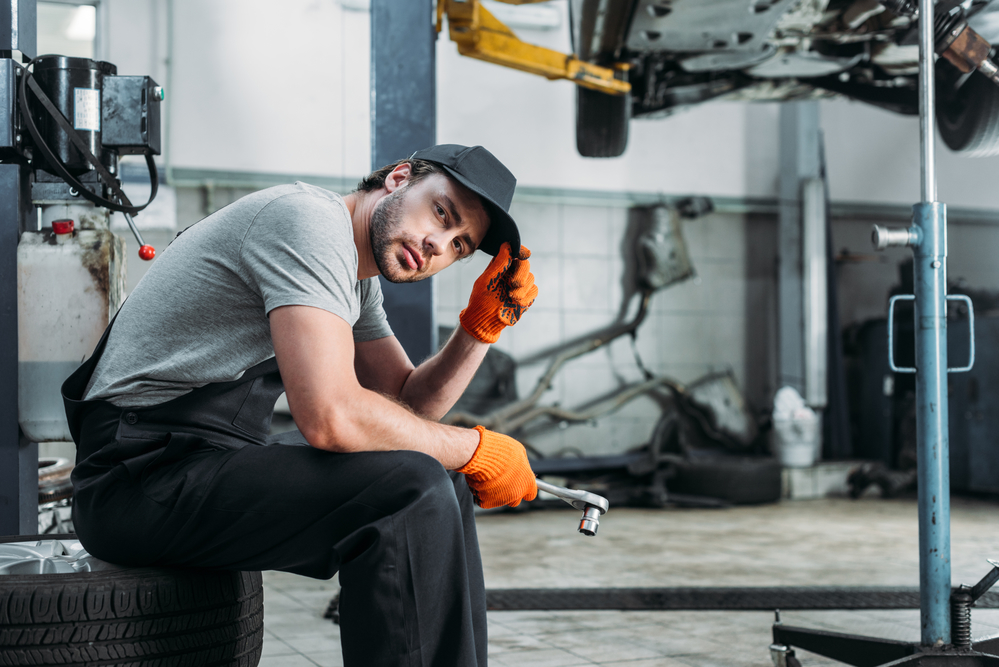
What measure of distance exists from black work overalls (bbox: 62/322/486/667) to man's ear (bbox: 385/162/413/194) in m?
0.40

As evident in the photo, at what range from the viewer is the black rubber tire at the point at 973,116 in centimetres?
331

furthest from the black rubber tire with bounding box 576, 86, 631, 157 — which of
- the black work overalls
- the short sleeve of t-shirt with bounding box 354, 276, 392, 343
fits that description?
the black work overalls

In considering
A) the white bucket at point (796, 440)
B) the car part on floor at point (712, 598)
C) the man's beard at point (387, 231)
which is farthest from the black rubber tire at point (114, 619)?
the white bucket at point (796, 440)

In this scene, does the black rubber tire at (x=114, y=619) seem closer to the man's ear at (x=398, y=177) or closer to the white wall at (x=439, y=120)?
the man's ear at (x=398, y=177)

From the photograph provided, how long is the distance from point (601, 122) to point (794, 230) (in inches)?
111

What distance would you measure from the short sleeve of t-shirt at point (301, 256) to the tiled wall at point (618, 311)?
13.9ft

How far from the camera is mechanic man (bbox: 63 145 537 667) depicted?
1.17 meters

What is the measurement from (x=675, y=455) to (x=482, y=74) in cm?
273

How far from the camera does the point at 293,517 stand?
47.6 inches

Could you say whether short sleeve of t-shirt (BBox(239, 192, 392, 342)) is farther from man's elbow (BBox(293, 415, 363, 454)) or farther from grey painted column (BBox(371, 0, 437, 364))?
grey painted column (BBox(371, 0, 437, 364))

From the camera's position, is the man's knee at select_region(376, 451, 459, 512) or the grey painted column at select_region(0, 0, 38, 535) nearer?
the man's knee at select_region(376, 451, 459, 512)

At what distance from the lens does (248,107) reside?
5.22 m

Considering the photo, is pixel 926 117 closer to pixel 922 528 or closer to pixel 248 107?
pixel 922 528

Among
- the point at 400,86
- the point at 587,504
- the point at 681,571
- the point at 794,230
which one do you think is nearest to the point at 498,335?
the point at 587,504
